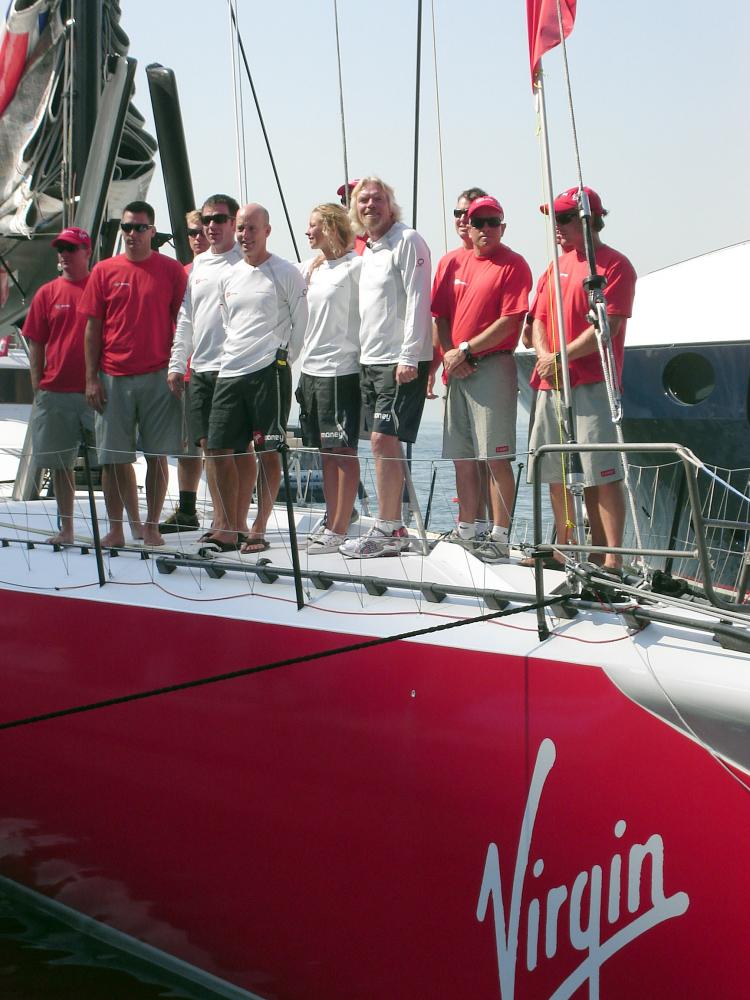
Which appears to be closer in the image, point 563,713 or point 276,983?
point 563,713

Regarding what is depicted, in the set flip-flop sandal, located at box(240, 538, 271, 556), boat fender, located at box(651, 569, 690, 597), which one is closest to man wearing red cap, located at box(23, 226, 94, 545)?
flip-flop sandal, located at box(240, 538, 271, 556)

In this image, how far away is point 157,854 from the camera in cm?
391

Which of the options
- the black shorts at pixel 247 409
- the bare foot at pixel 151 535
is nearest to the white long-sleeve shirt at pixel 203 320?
the black shorts at pixel 247 409

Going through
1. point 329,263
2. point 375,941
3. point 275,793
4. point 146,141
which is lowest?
point 375,941

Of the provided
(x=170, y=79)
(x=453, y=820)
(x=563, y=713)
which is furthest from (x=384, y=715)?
(x=170, y=79)

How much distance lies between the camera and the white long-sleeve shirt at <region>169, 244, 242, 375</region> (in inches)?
192

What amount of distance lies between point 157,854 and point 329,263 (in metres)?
2.44

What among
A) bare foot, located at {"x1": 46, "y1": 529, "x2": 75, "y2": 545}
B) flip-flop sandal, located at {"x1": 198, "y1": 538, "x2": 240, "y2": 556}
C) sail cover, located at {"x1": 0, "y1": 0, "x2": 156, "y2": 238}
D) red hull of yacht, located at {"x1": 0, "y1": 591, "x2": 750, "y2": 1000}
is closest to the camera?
red hull of yacht, located at {"x1": 0, "y1": 591, "x2": 750, "y2": 1000}

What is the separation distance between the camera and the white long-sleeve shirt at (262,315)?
464 centimetres

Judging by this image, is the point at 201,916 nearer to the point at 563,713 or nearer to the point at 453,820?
the point at 453,820

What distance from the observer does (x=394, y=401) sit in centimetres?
436

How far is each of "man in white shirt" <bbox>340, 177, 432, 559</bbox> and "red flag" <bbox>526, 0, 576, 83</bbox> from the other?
0.86m

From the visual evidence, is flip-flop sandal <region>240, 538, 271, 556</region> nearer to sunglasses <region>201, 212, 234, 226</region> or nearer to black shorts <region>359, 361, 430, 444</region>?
→ black shorts <region>359, 361, 430, 444</region>

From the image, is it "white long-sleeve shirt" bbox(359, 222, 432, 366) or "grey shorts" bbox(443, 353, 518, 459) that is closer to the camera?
"white long-sleeve shirt" bbox(359, 222, 432, 366)
